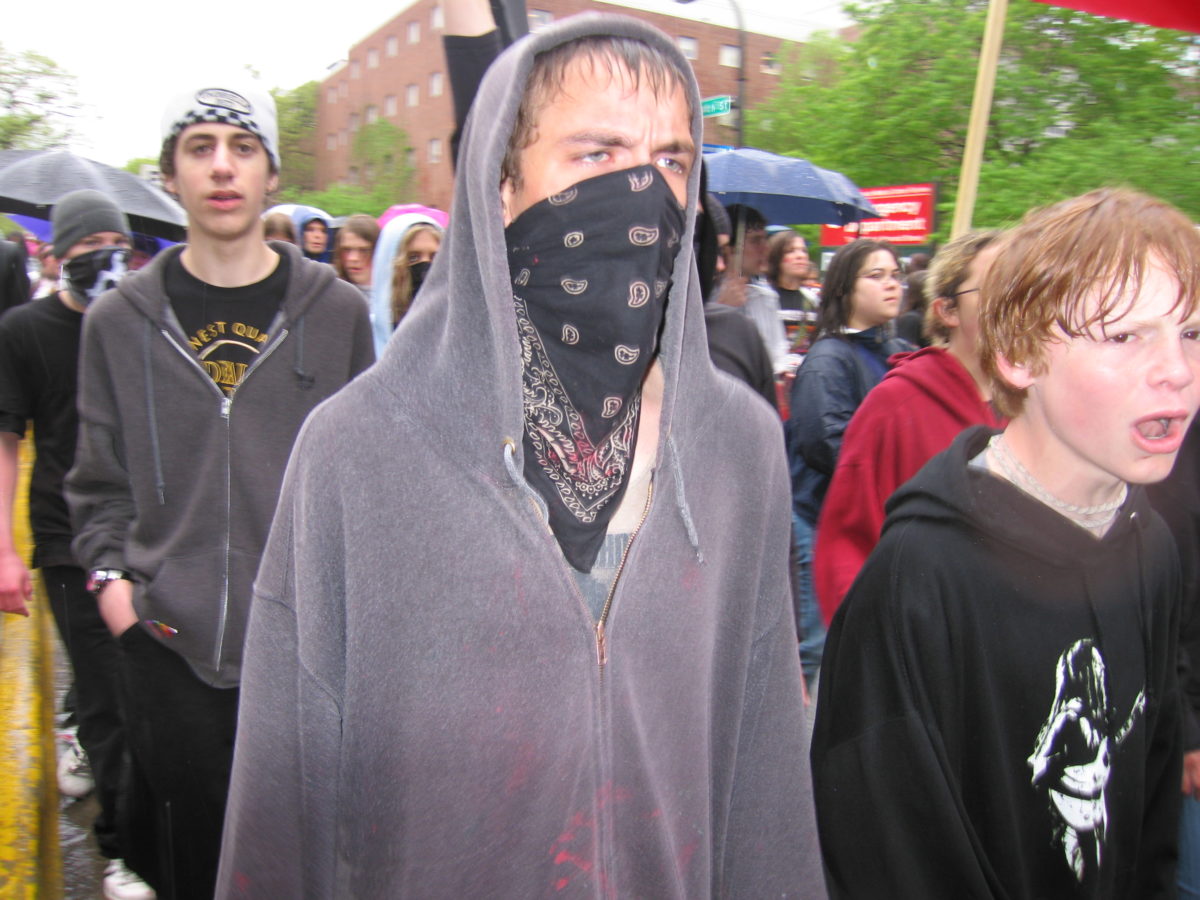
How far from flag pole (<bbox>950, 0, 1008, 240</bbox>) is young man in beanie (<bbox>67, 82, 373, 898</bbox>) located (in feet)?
10.9

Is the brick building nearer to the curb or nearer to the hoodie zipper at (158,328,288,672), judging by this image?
the curb

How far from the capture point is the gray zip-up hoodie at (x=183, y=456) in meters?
2.30

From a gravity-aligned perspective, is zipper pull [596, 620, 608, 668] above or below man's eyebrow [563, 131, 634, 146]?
below

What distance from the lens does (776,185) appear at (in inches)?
314

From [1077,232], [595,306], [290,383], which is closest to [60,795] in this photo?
[290,383]

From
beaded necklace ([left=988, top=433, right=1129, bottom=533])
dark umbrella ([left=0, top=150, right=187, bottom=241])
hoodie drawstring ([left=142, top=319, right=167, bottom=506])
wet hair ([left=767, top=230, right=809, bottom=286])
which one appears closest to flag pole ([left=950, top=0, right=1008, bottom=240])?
wet hair ([left=767, top=230, right=809, bottom=286])

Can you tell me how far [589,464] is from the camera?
137 cm

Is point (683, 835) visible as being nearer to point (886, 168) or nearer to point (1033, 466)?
point (1033, 466)

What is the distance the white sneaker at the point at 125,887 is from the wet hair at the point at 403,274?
89.7 inches

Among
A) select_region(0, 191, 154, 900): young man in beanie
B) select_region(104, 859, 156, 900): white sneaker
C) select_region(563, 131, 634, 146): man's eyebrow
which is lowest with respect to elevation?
select_region(104, 859, 156, 900): white sneaker

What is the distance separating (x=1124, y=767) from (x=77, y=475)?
2.56 meters

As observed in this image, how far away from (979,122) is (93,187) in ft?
18.1

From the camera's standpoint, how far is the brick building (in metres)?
50.2

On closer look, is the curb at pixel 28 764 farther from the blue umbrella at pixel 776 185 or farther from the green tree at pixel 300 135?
the green tree at pixel 300 135
